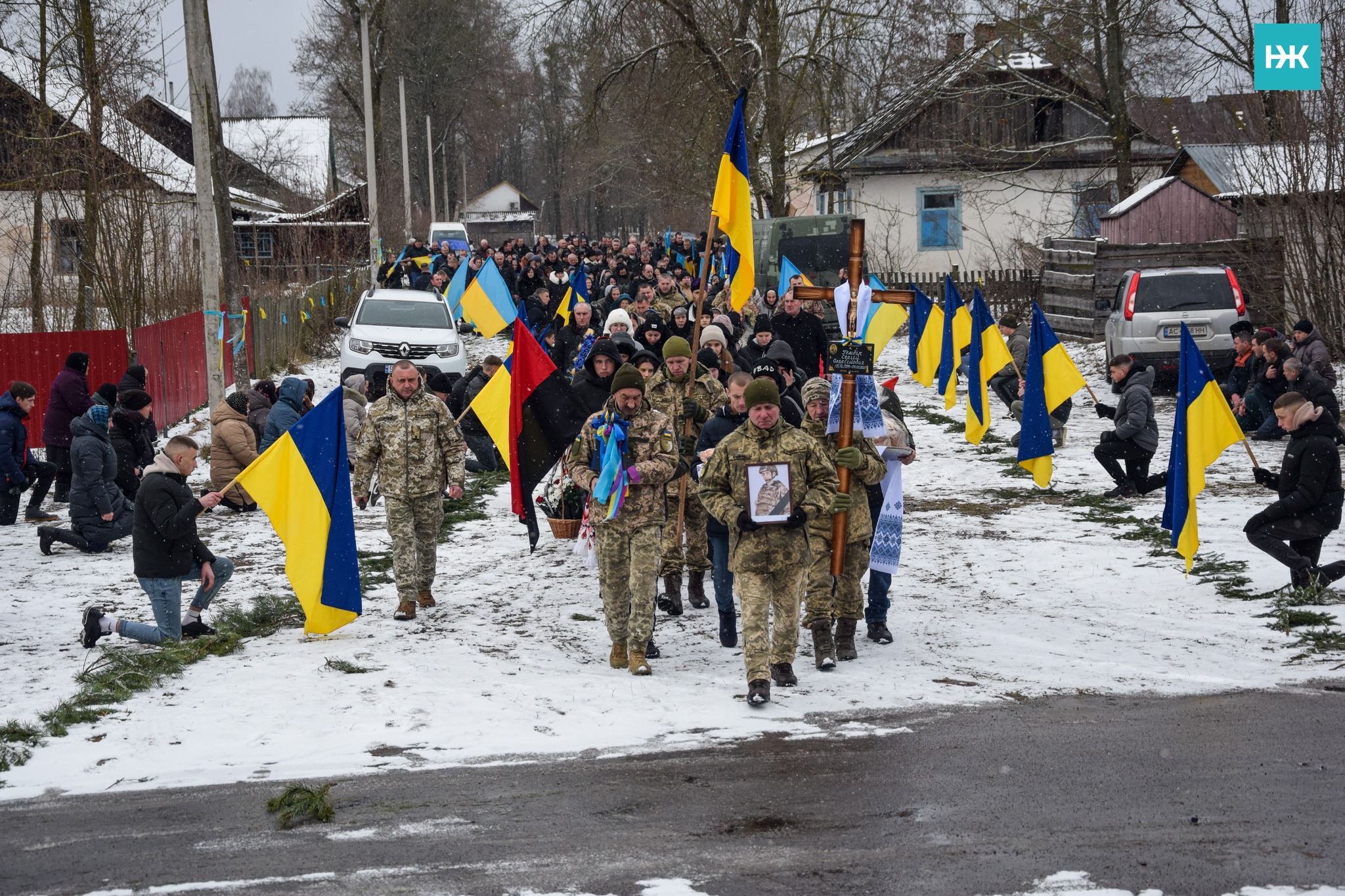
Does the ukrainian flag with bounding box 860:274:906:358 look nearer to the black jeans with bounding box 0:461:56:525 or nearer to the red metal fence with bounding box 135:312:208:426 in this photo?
the red metal fence with bounding box 135:312:208:426

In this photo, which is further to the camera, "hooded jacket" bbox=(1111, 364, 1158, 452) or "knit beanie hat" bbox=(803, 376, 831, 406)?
"hooded jacket" bbox=(1111, 364, 1158, 452)

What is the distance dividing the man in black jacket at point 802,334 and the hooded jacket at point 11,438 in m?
7.60

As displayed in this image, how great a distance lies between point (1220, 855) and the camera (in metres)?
5.00

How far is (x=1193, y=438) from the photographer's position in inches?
368

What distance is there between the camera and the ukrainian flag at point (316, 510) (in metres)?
8.51

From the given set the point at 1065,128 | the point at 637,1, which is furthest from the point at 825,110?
the point at 1065,128

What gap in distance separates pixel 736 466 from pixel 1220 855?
3.34 meters

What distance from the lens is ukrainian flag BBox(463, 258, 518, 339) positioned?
725 inches

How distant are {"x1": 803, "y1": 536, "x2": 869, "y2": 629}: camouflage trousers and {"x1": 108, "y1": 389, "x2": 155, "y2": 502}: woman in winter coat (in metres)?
6.77

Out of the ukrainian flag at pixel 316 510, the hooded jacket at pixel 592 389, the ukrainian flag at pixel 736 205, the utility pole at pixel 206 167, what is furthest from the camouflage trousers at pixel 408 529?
the utility pole at pixel 206 167

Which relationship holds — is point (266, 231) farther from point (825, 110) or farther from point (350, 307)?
point (825, 110)

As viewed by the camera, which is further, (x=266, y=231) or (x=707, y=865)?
(x=266, y=231)

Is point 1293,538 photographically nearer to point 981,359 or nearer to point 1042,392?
point 1042,392

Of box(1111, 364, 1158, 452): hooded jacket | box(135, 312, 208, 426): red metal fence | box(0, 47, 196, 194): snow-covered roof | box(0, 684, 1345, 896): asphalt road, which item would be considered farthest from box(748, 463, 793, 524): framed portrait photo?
box(0, 47, 196, 194): snow-covered roof
